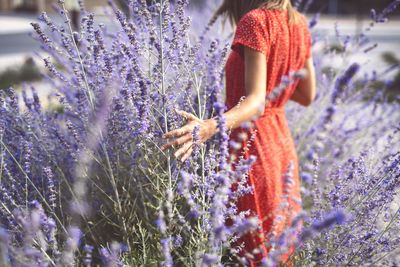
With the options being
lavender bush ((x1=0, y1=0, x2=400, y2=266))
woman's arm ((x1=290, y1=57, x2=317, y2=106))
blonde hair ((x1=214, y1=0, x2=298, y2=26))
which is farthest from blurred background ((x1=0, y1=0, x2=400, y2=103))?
woman's arm ((x1=290, y1=57, x2=317, y2=106))

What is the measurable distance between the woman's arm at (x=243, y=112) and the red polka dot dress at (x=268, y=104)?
0.05m

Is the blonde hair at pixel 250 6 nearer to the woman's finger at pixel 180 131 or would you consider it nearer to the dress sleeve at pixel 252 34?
the dress sleeve at pixel 252 34

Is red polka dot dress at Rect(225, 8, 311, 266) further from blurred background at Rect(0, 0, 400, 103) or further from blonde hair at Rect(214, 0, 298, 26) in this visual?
blurred background at Rect(0, 0, 400, 103)

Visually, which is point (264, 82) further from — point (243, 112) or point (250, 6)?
point (250, 6)

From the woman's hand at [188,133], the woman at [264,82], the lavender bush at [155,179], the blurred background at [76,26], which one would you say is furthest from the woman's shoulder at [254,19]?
the blurred background at [76,26]

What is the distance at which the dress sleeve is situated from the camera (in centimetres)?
170

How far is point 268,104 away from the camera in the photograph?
2.01m

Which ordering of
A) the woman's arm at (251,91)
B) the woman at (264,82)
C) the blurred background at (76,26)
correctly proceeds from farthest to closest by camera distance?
the blurred background at (76,26)
the woman at (264,82)
the woman's arm at (251,91)

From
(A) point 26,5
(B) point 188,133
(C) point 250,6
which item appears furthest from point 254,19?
(A) point 26,5

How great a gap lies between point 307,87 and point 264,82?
64 centimetres

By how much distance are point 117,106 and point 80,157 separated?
0.24 metres

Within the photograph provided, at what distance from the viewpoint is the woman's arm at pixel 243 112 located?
57.0 inches

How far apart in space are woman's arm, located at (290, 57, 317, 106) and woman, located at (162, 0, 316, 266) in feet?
0.04

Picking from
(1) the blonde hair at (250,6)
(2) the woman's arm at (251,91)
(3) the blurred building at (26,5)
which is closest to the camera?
(2) the woman's arm at (251,91)
